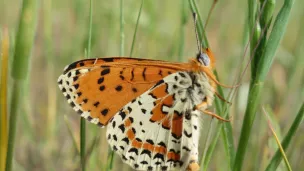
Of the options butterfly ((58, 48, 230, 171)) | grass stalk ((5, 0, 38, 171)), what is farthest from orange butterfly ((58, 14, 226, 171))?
grass stalk ((5, 0, 38, 171))

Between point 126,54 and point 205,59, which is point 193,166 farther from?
point 126,54

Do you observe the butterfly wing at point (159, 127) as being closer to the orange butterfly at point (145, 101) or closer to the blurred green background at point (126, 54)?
the orange butterfly at point (145, 101)

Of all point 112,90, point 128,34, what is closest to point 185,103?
point 112,90

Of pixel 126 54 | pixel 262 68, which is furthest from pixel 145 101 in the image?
pixel 126 54

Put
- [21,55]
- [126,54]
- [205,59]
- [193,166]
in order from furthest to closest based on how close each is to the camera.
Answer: [126,54]
[205,59]
[193,166]
[21,55]

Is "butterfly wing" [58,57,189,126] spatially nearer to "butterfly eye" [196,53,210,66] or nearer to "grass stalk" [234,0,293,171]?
"butterfly eye" [196,53,210,66]

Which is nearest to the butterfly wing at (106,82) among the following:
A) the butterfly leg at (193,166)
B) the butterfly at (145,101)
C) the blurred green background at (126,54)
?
the butterfly at (145,101)

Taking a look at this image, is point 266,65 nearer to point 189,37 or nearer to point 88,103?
point 88,103

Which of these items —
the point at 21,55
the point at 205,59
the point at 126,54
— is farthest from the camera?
the point at 126,54
